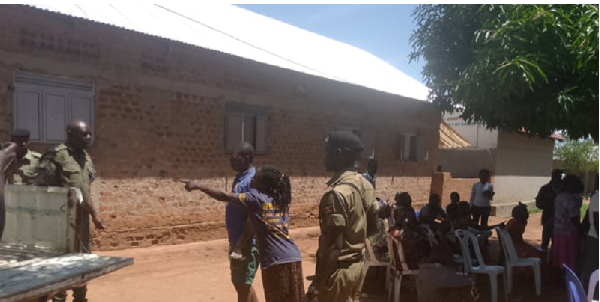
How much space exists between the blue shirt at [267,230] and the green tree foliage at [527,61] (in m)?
3.31

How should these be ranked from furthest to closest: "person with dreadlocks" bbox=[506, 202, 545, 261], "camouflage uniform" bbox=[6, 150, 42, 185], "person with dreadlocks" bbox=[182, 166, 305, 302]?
"person with dreadlocks" bbox=[506, 202, 545, 261], "camouflage uniform" bbox=[6, 150, 42, 185], "person with dreadlocks" bbox=[182, 166, 305, 302]

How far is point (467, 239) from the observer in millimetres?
5055

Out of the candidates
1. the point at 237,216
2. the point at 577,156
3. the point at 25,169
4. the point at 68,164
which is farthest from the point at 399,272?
the point at 577,156

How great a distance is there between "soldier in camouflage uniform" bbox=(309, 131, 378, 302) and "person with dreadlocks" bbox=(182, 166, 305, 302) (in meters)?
0.52

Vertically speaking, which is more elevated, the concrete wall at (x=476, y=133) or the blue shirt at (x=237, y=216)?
the concrete wall at (x=476, y=133)

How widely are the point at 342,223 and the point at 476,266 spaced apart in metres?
3.21

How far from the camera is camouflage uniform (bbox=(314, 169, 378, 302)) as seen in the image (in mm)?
2492

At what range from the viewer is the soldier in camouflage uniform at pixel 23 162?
14.3 ft

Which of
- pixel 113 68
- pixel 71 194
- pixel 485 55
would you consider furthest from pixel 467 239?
pixel 113 68

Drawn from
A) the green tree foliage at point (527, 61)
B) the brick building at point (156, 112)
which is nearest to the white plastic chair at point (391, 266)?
the green tree foliage at point (527, 61)

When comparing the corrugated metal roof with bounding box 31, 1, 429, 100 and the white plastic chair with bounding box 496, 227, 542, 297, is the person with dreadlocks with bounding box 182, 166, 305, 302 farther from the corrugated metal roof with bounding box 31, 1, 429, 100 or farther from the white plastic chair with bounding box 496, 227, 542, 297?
the corrugated metal roof with bounding box 31, 1, 429, 100

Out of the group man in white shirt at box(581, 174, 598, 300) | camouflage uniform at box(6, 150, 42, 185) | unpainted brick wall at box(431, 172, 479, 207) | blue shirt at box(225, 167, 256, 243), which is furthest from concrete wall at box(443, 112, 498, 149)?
camouflage uniform at box(6, 150, 42, 185)

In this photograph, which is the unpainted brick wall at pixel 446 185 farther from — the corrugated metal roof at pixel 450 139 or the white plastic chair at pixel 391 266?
the white plastic chair at pixel 391 266

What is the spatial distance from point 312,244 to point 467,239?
4060 millimetres
